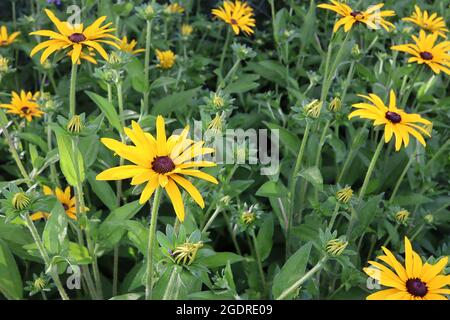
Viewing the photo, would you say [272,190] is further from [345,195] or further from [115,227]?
[115,227]

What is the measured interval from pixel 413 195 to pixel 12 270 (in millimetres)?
1139

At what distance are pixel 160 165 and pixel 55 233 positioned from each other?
0.45 metres

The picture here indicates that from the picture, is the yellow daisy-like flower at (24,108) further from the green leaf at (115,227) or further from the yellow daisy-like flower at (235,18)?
the yellow daisy-like flower at (235,18)

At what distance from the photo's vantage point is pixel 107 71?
1391 millimetres


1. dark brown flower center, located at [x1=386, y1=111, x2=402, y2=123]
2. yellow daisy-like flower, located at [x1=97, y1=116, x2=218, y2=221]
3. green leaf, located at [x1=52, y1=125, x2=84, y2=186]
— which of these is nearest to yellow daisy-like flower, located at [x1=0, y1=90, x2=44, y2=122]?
green leaf, located at [x1=52, y1=125, x2=84, y2=186]

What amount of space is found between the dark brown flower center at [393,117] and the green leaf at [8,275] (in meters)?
0.98

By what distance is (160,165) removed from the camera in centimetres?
83

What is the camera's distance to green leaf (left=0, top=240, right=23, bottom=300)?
1.22 meters

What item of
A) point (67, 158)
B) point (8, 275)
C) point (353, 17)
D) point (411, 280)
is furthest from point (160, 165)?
point (353, 17)

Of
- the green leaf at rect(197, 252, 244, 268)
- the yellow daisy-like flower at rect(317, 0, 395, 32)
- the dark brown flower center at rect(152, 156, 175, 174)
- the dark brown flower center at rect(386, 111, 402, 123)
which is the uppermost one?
the yellow daisy-like flower at rect(317, 0, 395, 32)

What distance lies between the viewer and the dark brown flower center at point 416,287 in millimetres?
899

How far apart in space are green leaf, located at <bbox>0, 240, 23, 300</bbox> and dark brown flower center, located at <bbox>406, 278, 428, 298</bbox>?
3.03 feet

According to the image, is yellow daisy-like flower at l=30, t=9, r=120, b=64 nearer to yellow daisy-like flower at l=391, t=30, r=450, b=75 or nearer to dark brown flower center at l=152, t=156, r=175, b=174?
dark brown flower center at l=152, t=156, r=175, b=174
